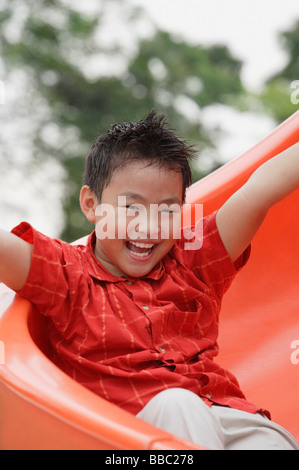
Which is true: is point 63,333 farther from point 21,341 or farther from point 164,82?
point 164,82

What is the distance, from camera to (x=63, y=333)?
86cm

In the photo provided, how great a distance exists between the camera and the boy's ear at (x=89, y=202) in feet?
3.10

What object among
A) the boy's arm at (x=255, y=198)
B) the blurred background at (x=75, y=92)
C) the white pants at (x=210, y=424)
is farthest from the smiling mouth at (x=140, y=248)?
the blurred background at (x=75, y=92)

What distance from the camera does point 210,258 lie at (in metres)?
0.94

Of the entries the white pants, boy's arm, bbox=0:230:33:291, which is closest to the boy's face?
boy's arm, bbox=0:230:33:291

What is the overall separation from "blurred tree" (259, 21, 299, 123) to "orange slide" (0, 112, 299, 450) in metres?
5.95

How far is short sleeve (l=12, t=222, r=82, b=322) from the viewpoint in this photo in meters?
0.83

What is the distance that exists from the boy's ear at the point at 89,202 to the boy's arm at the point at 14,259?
13cm

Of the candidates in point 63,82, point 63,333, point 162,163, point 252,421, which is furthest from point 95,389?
point 63,82

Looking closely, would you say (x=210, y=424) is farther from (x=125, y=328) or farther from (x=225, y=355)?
(x=225, y=355)

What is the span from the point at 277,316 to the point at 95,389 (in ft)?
2.01

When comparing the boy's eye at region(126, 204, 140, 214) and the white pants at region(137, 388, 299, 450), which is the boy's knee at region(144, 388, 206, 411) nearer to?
the white pants at region(137, 388, 299, 450)
